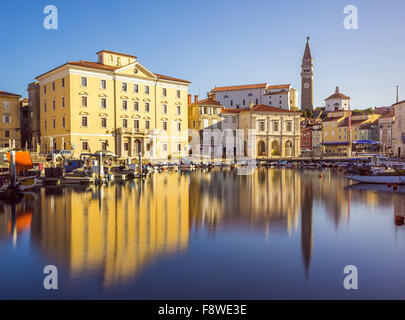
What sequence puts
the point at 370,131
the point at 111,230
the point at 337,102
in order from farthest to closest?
the point at 337,102 → the point at 370,131 → the point at 111,230

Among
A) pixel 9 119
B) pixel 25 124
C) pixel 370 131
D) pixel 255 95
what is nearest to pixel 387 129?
pixel 370 131

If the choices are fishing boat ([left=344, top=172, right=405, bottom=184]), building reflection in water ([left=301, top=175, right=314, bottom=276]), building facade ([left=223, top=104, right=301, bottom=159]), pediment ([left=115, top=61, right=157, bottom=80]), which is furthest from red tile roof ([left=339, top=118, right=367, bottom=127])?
building reflection in water ([left=301, top=175, right=314, bottom=276])

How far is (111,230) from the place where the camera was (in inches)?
535

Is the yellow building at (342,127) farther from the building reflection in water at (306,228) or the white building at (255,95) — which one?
the building reflection in water at (306,228)

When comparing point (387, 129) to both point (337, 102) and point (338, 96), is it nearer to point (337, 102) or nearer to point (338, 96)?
point (337, 102)

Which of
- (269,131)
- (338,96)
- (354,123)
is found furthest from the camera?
(338,96)

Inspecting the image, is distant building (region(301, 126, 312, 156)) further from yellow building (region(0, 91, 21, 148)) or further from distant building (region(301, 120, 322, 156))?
yellow building (region(0, 91, 21, 148))

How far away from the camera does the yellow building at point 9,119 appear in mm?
48031

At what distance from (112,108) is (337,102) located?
82.7 metres

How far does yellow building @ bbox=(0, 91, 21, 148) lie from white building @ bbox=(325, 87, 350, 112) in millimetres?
89184

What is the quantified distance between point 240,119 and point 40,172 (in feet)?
141

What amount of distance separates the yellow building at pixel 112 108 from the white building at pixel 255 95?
28.5m

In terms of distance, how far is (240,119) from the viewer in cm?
6794

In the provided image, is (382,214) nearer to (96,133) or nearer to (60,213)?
(60,213)
